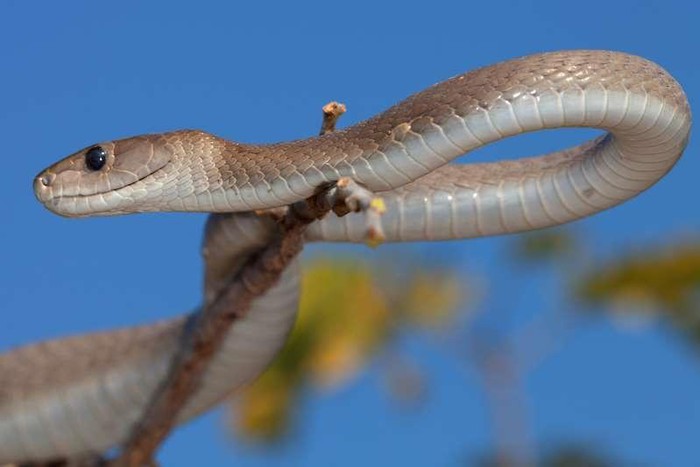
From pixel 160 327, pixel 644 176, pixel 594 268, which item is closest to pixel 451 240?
pixel 644 176

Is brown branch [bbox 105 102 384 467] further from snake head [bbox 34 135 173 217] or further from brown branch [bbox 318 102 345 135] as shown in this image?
snake head [bbox 34 135 173 217]

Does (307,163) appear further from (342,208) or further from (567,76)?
(567,76)

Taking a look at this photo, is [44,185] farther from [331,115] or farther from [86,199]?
[331,115]

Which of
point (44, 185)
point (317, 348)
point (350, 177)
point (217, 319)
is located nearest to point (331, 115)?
point (350, 177)

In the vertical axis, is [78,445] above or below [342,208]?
below

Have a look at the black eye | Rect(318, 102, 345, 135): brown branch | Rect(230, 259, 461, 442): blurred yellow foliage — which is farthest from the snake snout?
Rect(230, 259, 461, 442): blurred yellow foliage

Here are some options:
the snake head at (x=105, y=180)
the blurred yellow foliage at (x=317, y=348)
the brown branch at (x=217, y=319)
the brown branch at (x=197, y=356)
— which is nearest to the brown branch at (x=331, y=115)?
the brown branch at (x=217, y=319)

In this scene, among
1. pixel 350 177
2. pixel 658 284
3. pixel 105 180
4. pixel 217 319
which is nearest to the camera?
pixel 350 177
